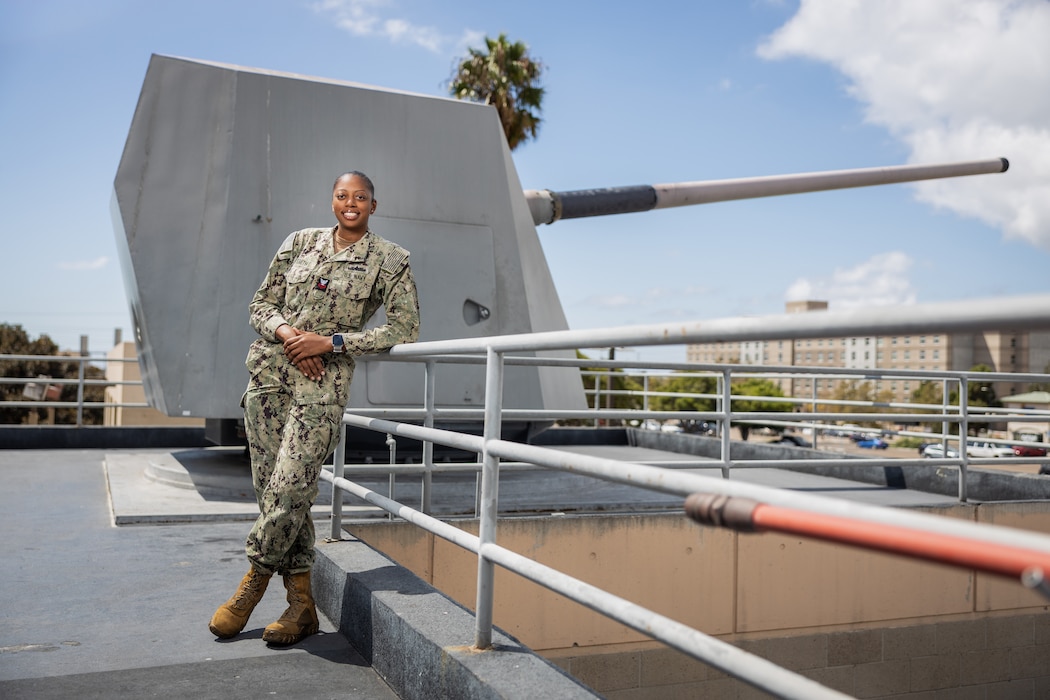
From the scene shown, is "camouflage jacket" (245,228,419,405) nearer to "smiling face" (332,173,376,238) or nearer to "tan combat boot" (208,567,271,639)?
"smiling face" (332,173,376,238)

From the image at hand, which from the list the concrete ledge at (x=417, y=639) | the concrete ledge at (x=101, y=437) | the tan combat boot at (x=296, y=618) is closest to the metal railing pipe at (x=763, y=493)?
the concrete ledge at (x=417, y=639)

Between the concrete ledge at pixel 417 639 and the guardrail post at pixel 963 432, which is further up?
the guardrail post at pixel 963 432

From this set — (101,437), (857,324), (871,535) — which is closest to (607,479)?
(857,324)

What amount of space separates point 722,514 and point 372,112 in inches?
265

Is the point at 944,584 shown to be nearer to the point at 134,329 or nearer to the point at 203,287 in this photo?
the point at 203,287

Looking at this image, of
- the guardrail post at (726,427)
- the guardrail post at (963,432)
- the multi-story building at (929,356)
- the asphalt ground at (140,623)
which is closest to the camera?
the asphalt ground at (140,623)

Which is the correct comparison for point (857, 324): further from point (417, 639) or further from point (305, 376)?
point (305, 376)

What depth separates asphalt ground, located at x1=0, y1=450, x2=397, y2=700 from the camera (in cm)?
298

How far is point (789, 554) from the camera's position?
267 inches

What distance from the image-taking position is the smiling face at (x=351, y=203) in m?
3.54

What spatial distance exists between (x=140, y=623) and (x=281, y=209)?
4.16 meters

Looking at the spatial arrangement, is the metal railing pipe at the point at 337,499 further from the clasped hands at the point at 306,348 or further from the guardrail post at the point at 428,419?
the clasped hands at the point at 306,348

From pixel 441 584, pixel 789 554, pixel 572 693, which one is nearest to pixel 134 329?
pixel 441 584

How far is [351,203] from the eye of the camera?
11.6 feet
